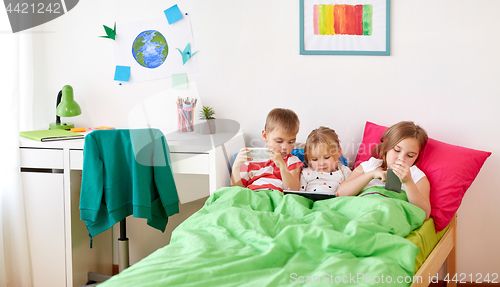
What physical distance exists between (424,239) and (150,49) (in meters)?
1.69

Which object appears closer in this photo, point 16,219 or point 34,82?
point 16,219

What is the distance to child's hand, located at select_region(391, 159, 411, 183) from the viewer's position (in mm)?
1516

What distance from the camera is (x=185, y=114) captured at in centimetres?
214

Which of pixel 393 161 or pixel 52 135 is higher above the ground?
pixel 52 135

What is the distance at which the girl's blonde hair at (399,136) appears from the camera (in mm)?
1735

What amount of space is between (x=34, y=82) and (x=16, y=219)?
863mm

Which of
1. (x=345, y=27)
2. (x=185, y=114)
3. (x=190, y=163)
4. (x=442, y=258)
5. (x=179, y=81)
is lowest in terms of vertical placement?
(x=442, y=258)

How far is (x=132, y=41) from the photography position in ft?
7.54

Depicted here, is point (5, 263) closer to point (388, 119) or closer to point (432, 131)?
point (388, 119)

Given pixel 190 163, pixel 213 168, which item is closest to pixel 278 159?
pixel 213 168

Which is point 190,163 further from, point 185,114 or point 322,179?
point 322,179

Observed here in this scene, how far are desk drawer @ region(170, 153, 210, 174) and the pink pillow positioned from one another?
0.95m

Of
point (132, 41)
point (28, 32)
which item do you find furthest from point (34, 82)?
point (132, 41)

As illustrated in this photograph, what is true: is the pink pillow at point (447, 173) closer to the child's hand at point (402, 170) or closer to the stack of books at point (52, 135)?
the child's hand at point (402, 170)
